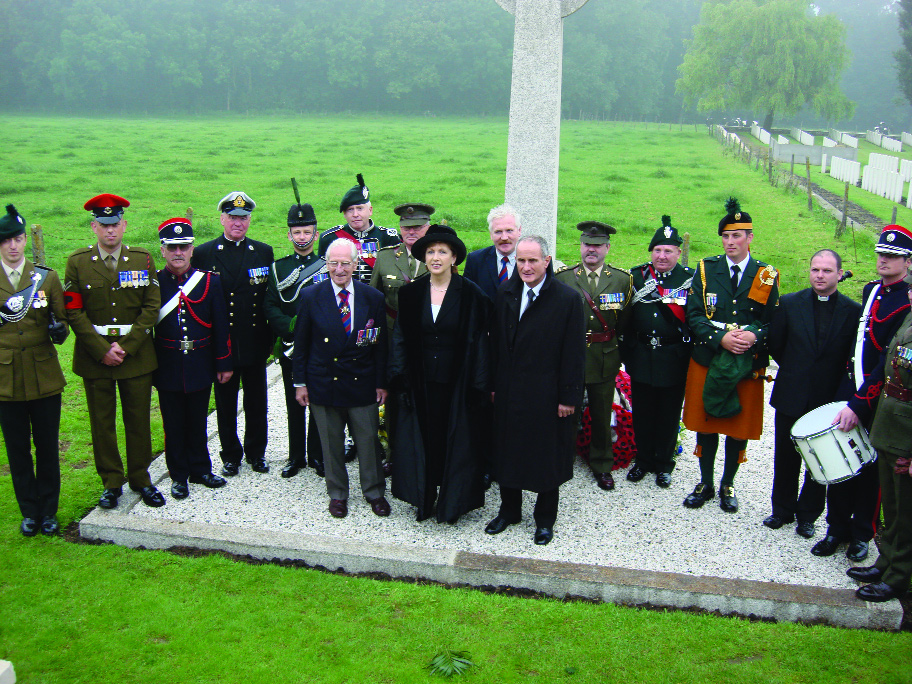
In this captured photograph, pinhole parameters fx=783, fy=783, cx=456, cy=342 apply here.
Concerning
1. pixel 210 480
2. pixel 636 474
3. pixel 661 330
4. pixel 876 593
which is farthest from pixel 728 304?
pixel 210 480

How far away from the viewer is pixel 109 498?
549cm

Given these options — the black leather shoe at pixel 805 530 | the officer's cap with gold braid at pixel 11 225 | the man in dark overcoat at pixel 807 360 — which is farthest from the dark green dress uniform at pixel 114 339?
the black leather shoe at pixel 805 530

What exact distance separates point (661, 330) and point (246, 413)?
329 cm

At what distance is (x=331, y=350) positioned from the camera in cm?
529

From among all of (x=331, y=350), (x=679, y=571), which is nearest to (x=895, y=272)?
(x=679, y=571)

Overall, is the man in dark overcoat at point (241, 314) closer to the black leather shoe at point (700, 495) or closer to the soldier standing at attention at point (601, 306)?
the soldier standing at attention at point (601, 306)

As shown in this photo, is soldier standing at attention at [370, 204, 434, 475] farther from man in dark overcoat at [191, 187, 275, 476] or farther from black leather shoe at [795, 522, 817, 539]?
black leather shoe at [795, 522, 817, 539]

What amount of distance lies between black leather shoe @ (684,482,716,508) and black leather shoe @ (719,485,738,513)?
0.08 metres

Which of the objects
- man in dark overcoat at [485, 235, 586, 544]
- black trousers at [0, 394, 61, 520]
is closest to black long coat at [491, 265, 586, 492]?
man in dark overcoat at [485, 235, 586, 544]

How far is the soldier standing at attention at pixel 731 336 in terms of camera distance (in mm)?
5316

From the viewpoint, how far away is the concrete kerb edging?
14.6 ft

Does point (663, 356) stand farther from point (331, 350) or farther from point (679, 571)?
point (331, 350)

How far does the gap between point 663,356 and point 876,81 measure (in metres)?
94.5

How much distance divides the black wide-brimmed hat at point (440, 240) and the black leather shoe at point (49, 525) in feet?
10.1
